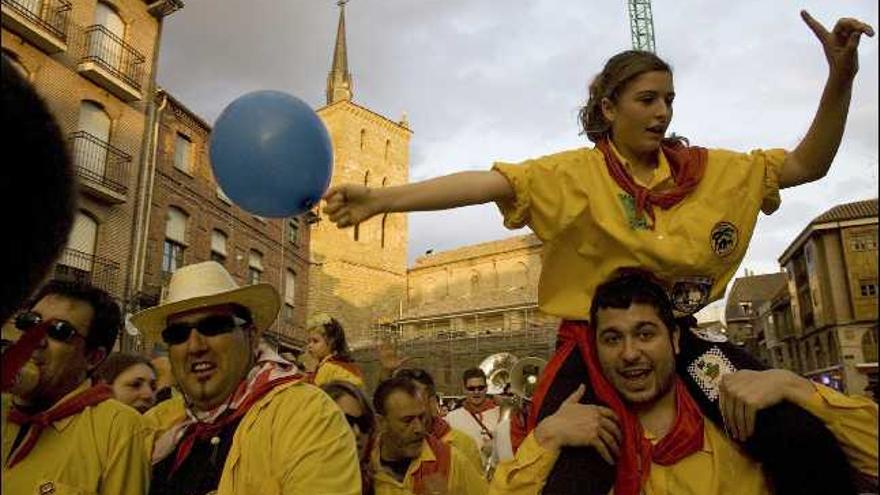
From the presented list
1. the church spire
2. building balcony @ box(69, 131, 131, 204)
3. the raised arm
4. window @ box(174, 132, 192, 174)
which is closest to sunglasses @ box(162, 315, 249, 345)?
the raised arm

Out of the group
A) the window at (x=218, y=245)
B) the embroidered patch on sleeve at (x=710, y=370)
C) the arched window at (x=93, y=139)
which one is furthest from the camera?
the window at (x=218, y=245)

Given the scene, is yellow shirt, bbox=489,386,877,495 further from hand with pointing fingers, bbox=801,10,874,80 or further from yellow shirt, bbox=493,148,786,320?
hand with pointing fingers, bbox=801,10,874,80

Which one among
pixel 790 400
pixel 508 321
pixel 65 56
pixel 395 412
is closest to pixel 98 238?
pixel 65 56

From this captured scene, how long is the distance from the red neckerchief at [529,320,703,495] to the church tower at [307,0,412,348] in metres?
43.1

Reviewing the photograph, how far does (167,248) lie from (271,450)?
62.0 feet

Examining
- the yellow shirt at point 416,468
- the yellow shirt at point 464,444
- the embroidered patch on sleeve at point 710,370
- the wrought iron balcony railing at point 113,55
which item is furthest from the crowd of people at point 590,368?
the wrought iron balcony railing at point 113,55

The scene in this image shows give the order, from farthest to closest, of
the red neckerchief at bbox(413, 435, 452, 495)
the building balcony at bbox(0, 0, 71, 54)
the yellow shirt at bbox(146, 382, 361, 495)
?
the building balcony at bbox(0, 0, 71, 54) → the red neckerchief at bbox(413, 435, 452, 495) → the yellow shirt at bbox(146, 382, 361, 495)

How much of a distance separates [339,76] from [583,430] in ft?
201

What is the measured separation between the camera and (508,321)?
45.1 metres

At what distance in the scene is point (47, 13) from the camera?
15.9 metres

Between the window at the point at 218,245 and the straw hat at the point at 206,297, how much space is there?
65.2 feet

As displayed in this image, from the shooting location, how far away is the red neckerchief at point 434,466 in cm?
434

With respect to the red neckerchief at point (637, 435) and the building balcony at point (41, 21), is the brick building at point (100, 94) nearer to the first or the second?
the building balcony at point (41, 21)

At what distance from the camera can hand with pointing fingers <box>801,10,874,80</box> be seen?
7.23 ft
